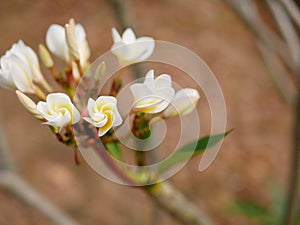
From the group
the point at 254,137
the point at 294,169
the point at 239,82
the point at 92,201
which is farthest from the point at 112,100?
the point at 239,82

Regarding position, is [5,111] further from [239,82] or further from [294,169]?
[294,169]

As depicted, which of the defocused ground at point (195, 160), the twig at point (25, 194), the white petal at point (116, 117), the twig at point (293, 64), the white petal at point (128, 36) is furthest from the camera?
the defocused ground at point (195, 160)

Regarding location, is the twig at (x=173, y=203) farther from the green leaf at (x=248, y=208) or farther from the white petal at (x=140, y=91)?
the green leaf at (x=248, y=208)

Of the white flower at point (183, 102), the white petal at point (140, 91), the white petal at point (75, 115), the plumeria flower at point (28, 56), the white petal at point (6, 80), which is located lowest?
the white petal at point (75, 115)

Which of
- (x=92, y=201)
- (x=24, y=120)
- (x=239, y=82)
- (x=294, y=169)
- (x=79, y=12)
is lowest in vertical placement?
(x=294, y=169)

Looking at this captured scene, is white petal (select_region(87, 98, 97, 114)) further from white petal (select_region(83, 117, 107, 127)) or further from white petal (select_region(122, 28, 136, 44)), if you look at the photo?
white petal (select_region(122, 28, 136, 44))

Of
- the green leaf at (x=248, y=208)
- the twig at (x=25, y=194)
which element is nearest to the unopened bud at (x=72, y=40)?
the twig at (x=25, y=194)

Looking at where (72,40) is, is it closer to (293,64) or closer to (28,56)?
(28,56)
